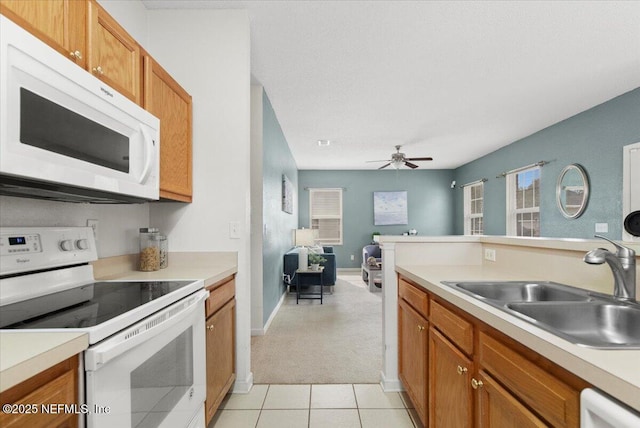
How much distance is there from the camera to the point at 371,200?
8180 mm

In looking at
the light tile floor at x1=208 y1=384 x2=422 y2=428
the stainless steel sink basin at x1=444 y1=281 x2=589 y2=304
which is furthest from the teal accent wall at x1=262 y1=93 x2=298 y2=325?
the stainless steel sink basin at x1=444 y1=281 x2=589 y2=304

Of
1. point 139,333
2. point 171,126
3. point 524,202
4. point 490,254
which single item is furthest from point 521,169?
point 139,333

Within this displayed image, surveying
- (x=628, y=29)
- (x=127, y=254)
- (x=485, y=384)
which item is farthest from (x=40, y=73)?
(x=628, y=29)

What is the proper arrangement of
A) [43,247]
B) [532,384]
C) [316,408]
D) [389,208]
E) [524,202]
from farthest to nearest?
[389,208] < [524,202] < [316,408] < [43,247] < [532,384]

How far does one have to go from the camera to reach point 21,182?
100 cm

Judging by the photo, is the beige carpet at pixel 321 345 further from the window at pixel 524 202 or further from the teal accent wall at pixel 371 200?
the teal accent wall at pixel 371 200

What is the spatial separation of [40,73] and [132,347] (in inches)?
34.5

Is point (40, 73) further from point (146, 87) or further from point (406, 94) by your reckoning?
point (406, 94)

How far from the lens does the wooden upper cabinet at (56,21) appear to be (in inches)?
37.1

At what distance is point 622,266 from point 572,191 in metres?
4.00

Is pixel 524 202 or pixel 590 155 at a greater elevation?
pixel 590 155

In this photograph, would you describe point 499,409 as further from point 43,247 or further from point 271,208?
point 271,208

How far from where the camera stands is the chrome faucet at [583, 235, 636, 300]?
109 cm

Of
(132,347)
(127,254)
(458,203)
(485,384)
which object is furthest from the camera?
(458,203)
